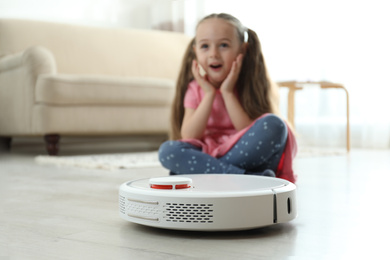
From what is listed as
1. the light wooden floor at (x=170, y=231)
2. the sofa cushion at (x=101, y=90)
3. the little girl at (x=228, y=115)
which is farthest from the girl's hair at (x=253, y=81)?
the sofa cushion at (x=101, y=90)

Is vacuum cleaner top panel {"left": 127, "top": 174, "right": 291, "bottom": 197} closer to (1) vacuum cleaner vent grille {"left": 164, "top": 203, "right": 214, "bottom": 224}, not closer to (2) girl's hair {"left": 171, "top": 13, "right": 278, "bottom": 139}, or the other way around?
(1) vacuum cleaner vent grille {"left": 164, "top": 203, "right": 214, "bottom": 224}

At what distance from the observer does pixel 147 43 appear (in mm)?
3541

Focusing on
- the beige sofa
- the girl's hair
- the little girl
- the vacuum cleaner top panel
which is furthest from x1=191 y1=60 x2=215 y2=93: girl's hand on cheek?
the beige sofa

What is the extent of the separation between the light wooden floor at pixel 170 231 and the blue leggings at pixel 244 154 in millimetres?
125

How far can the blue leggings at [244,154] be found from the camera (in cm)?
125

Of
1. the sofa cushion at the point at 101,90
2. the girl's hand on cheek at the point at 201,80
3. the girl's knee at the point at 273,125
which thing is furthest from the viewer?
the sofa cushion at the point at 101,90

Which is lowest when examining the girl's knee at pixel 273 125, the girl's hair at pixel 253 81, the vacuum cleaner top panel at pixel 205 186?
the vacuum cleaner top panel at pixel 205 186

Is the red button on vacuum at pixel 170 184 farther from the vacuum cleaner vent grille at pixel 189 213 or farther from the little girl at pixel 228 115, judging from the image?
the little girl at pixel 228 115

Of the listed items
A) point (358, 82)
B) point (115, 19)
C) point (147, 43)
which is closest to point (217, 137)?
point (358, 82)

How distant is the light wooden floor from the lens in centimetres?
66

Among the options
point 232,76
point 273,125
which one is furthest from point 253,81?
→ point 273,125

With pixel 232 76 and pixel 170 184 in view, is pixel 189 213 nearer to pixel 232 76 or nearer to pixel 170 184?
pixel 170 184

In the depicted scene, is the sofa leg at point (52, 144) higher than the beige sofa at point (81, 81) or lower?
lower

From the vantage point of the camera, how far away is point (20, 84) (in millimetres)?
2660
